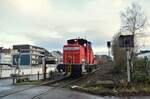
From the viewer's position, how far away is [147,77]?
20719 millimetres

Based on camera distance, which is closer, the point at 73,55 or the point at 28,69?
the point at 73,55

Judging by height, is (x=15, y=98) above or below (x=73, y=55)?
below

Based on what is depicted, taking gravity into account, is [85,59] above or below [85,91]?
above

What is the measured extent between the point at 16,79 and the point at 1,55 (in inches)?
5013

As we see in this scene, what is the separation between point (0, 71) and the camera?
125 ft

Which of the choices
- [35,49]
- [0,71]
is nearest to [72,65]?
[0,71]

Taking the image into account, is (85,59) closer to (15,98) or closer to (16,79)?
(16,79)

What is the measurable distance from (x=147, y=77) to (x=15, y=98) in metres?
9.91

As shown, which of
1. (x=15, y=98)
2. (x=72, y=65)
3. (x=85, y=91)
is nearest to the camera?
(x=15, y=98)

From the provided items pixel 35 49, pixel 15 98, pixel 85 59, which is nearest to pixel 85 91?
pixel 15 98

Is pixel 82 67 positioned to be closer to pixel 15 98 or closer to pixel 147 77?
pixel 147 77

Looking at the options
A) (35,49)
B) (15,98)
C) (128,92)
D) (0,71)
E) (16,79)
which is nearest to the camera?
(15,98)

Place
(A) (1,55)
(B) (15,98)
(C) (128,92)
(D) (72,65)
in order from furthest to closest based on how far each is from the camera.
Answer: (A) (1,55), (D) (72,65), (C) (128,92), (B) (15,98)

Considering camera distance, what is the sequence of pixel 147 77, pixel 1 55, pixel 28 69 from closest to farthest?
pixel 147 77, pixel 28 69, pixel 1 55
